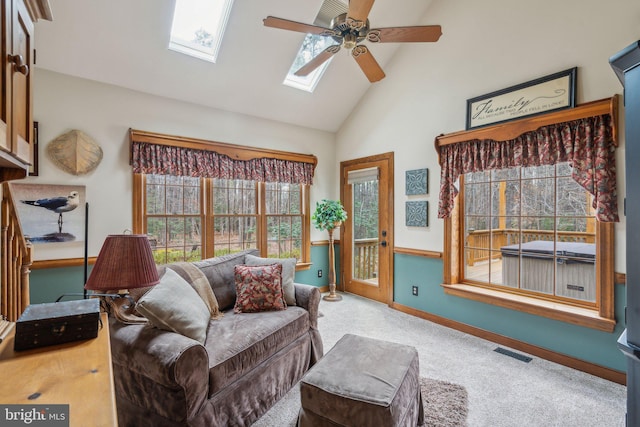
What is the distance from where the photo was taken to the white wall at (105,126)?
303 centimetres

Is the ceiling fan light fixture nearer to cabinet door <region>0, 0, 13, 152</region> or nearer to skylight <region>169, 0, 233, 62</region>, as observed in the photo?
skylight <region>169, 0, 233, 62</region>

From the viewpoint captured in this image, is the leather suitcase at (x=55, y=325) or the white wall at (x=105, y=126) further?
the white wall at (x=105, y=126)

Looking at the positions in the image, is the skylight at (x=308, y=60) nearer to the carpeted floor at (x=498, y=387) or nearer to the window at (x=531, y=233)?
the window at (x=531, y=233)

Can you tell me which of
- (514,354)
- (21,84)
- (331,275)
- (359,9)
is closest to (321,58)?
(359,9)

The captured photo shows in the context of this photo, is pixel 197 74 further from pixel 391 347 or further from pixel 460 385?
pixel 460 385

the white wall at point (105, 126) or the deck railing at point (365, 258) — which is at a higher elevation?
the white wall at point (105, 126)

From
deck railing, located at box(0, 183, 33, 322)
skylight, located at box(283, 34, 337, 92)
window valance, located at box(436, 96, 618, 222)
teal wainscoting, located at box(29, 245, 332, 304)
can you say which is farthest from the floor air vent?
teal wainscoting, located at box(29, 245, 332, 304)

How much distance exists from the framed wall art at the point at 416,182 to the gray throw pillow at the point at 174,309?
115 inches

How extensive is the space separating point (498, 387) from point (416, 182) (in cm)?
239

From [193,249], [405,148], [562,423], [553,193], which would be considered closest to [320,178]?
[405,148]

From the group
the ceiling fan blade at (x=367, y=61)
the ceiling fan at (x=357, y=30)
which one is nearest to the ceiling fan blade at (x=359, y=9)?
the ceiling fan at (x=357, y=30)

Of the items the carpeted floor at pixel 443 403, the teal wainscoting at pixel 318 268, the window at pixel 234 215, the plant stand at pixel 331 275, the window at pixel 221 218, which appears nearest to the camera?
Result: the carpeted floor at pixel 443 403

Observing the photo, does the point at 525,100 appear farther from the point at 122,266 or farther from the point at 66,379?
the point at 66,379

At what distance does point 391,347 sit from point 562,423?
1.23m
